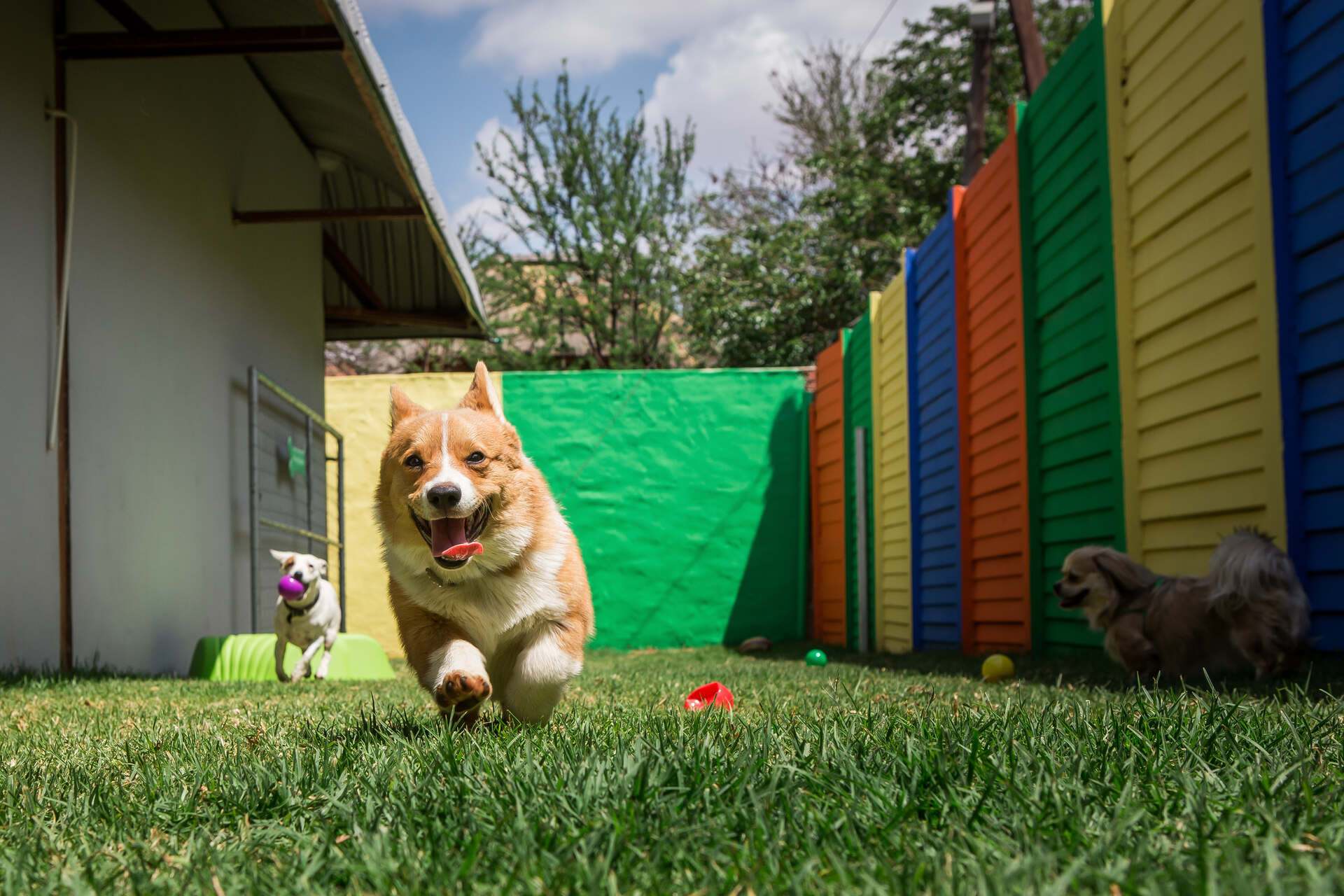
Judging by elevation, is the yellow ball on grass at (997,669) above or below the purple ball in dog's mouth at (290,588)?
below

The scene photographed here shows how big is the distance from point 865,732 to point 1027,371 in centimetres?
498

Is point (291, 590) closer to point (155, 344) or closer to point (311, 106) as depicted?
point (155, 344)

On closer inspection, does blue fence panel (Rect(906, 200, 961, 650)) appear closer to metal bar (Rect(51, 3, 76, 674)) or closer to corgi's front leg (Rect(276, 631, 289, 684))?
corgi's front leg (Rect(276, 631, 289, 684))

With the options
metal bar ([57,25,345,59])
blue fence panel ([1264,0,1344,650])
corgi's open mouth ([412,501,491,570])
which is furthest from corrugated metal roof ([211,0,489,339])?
blue fence panel ([1264,0,1344,650])

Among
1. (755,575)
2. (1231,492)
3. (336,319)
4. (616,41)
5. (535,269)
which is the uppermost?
(616,41)

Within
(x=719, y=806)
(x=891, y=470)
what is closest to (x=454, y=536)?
(x=719, y=806)

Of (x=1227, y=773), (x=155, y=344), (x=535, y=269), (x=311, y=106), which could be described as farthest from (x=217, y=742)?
(x=535, y=269)

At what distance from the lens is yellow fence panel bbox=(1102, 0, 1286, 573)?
14.0 ft

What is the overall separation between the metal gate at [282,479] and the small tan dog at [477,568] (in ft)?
20.6

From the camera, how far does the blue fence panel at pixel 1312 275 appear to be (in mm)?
3807

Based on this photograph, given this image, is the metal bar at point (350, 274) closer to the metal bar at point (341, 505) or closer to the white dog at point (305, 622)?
the metal bar at point (341, 505)

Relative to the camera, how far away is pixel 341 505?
39.9 ft

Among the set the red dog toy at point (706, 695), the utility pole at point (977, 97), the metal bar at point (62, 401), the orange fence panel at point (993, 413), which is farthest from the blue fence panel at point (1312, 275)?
the utility pole at point (977, 97)

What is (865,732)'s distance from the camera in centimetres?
227
